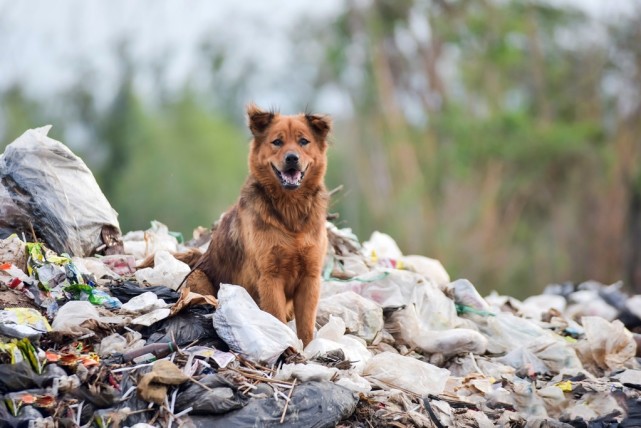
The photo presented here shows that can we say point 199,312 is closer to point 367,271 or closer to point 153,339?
point 153,339

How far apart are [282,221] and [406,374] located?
1228 mm

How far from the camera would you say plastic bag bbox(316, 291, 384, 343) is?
623 cm

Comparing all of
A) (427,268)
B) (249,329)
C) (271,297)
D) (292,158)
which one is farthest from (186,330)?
(427,268)

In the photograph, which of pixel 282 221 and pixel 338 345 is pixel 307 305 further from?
pixel 282 221

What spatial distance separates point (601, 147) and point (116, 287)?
17688 millimetres

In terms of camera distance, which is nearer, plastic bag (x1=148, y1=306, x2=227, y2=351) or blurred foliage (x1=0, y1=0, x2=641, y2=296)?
plastic bag (x1=148, y1=306, x2=227, y2=351)

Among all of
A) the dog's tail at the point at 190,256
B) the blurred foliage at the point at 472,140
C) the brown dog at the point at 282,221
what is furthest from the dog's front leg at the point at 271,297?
the blurred foliage at the point at 472,140

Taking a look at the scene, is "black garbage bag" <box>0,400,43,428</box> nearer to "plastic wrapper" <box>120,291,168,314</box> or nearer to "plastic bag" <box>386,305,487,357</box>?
"plastic wrapper" <box>120,291,168,314</box>

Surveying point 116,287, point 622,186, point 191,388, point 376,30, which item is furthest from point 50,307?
point 376,30

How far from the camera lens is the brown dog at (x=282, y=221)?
5738mm

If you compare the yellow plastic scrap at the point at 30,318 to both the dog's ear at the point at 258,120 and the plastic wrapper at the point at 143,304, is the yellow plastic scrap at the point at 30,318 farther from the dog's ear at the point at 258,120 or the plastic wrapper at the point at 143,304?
the dog's ear at the point at 258,120

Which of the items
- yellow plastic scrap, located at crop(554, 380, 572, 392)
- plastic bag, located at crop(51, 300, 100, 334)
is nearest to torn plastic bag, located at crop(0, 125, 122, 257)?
plastic bag, located at crop(51, 300, 100, 334)

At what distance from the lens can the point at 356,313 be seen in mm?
6328

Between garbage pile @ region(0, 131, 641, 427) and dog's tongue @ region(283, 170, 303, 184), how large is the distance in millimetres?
799
